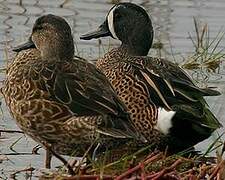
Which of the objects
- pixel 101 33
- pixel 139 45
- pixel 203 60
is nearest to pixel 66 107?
pixel 139 45

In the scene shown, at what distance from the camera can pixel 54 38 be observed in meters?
7.09

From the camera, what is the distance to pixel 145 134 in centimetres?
742

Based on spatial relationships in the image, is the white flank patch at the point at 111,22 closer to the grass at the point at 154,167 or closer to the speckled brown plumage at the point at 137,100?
the speckled brown plumage at the point at 137,100

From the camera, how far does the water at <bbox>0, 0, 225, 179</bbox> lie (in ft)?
31.1

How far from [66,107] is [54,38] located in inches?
27.0

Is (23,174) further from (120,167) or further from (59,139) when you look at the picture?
(120,167)

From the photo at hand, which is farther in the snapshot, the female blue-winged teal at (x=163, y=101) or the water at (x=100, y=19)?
the water at (x=100, y=19)

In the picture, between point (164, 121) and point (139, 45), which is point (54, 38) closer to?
point (164, 121)

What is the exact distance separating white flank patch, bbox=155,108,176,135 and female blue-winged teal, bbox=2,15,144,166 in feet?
2.38

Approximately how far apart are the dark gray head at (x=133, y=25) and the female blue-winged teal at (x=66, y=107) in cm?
149

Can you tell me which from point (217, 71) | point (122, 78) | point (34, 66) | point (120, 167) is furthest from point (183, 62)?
point (120, 167)

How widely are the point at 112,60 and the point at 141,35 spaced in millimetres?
492

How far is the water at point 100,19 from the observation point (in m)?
9.47

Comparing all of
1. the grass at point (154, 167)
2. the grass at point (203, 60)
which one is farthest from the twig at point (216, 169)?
the grass at point (203, 60)
